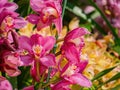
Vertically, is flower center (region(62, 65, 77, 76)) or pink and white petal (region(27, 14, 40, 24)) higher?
pink and white petal (region(27, 14, 40, 24))

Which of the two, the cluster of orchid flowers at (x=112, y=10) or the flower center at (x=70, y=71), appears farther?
the cluster of orchid flowers at (x=112, y=10)

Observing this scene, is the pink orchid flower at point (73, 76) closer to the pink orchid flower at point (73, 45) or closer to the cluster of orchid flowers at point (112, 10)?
the pink orchid flower at point (73, 45)

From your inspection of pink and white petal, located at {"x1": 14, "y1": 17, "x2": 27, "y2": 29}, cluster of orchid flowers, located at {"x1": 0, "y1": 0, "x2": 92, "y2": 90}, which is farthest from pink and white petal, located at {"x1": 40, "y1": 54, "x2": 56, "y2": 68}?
pink and white petal, located at {"x1": 14, "y1": 17, "x2": 27, "y2": 29}

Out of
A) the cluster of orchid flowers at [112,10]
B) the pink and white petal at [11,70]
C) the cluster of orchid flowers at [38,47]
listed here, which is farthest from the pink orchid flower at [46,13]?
the cluster of orchid flowers at [112,10]

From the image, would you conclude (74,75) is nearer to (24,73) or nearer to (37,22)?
(37,22)

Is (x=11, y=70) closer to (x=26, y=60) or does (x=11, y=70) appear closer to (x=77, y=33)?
(x=26, y=60)

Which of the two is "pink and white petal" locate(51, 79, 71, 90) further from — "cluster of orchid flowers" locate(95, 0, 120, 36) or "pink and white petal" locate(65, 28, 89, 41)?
"cluster of orchid flowers" locate(95, 0, 120, 36)

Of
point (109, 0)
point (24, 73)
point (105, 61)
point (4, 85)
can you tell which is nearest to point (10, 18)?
point (4, 85)

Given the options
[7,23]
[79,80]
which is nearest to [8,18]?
[7,23]

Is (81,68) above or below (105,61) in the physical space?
above
